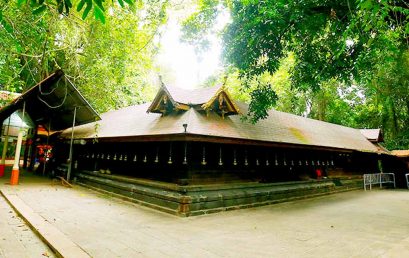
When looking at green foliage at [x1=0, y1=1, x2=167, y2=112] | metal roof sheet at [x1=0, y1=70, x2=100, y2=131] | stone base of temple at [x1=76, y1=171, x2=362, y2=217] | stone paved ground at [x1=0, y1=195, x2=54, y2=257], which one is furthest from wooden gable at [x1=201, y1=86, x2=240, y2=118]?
stone paved ground at [x1=0, y1=195, x2=54, y2=257]

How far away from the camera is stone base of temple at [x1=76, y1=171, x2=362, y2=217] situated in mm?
8842

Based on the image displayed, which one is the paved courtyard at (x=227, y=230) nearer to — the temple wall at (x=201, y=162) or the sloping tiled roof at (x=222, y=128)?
the temple wall at (x=201, y=162)

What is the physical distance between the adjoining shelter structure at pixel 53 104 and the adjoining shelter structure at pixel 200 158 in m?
1.60

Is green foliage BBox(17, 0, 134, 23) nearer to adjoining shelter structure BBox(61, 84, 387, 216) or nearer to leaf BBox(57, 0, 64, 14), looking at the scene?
leaf BBox(57, 0, 64, 14)

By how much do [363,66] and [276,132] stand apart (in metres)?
4.97

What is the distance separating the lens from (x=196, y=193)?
920cm

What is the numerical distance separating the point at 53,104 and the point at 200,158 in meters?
10.9

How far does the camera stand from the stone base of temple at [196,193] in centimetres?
884

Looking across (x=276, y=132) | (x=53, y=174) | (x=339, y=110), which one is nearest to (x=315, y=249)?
(x=276, y=132)

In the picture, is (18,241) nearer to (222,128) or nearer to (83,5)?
(83,5)

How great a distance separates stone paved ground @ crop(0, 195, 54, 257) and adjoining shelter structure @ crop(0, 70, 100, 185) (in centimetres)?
683

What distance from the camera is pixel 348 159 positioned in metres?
19.6

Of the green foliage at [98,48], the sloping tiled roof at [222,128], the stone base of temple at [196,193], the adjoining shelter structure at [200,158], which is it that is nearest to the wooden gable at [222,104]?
the adjoining shelter structure at [200,158]

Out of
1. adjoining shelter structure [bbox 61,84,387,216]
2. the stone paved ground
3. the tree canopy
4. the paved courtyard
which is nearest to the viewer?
the stone paved ground
